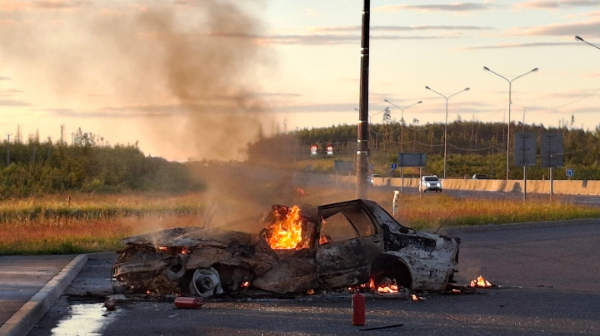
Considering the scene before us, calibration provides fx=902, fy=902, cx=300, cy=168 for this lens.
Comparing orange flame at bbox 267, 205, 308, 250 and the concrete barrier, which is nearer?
orange flame at bbox 267, 205, 308, 250

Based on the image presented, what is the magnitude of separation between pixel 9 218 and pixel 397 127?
101 m

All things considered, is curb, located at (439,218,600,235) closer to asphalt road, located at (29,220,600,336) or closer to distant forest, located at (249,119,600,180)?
asphalt road, located at (29,220,600,336)

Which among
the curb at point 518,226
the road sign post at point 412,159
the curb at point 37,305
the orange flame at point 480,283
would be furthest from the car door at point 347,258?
the road sign post at point 412,159

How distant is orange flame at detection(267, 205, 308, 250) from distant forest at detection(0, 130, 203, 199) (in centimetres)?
3622

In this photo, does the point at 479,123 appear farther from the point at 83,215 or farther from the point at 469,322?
the point at 469,322

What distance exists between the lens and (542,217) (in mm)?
30547

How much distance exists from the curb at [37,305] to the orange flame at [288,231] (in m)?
3.22

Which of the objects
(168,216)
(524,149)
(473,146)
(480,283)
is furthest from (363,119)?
(473,146)

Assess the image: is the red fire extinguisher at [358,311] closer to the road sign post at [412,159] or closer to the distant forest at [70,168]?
the road sign post at [412,159]

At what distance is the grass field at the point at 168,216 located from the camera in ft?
55.4

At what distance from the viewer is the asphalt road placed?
9906 mm

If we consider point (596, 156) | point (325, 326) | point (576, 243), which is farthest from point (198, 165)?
point (596, 156)

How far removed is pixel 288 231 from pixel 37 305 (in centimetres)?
374

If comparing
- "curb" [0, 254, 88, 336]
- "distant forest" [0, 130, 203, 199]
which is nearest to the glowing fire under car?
"curb" [0, 254, 88, 336]
